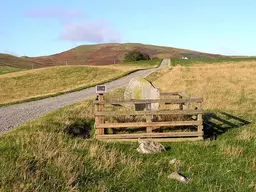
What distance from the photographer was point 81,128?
44.5 feet

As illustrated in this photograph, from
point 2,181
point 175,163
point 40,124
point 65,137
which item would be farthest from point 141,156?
point 40,124

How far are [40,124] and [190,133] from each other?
224 inches

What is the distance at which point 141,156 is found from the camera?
8930mm

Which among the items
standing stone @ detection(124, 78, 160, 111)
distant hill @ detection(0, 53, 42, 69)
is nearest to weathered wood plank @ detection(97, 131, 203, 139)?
standing stone @ detection(124, 78, 160, 111)

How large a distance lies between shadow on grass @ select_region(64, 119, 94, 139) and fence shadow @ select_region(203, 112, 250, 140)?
4517 millimetres

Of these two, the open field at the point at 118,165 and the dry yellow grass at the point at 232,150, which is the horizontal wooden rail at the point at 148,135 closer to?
the open field at the point at 118,165

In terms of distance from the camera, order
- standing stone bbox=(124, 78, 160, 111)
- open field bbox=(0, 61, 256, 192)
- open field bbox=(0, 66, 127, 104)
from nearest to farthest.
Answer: open field bbox=(0, 61, 256, 192) < standing stone bbox=(124, 78, 160, 111) < open field bbox=(0, 66, 127, 104)

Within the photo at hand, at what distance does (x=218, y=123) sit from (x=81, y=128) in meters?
5.92

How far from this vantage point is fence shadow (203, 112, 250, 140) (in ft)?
42.7

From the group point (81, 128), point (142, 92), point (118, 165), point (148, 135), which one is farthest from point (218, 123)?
point (118, 165)

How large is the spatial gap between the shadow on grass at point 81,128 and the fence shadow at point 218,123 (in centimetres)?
452

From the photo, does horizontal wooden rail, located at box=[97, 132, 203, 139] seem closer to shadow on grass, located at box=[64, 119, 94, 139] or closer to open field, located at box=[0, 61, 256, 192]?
open field, located at box=[0, 61, 256, 192]

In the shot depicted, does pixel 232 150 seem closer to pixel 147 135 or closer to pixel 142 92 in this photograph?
pixel 147 135

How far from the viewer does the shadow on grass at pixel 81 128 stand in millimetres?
A: 12688
